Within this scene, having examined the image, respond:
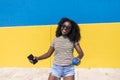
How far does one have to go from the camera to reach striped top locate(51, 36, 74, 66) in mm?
4367

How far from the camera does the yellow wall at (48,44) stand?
25.9 feet

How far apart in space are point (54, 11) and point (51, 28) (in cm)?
59

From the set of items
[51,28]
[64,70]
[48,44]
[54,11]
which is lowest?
[64,70]

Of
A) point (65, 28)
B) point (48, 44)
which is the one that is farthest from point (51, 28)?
point (65, 28)

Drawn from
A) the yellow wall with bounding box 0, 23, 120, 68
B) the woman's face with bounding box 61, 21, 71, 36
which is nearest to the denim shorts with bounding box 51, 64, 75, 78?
the woman's face with bounding box 61, 21, 71, 36

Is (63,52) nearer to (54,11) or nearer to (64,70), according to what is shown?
(64,70)

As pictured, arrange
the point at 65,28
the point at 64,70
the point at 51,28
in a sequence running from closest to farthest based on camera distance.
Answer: the point at 64,70
the point at 65,28
the point at 51,28

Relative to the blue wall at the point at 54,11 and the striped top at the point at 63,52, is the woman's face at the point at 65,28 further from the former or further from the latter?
the blue wall at the point at 54,11

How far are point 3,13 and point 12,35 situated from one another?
0.73 meters

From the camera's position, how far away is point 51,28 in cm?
806

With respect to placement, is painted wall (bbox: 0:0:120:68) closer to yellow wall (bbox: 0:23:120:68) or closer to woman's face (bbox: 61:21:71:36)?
yellow wall (bbox: 0:23:120:68)

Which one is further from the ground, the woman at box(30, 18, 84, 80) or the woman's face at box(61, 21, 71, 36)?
the woman's face at box(61, 21, 71, 36)

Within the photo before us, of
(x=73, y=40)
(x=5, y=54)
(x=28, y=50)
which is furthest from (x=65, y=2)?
(x=73, y=40)

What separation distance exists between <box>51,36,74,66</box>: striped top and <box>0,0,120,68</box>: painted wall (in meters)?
3.56
